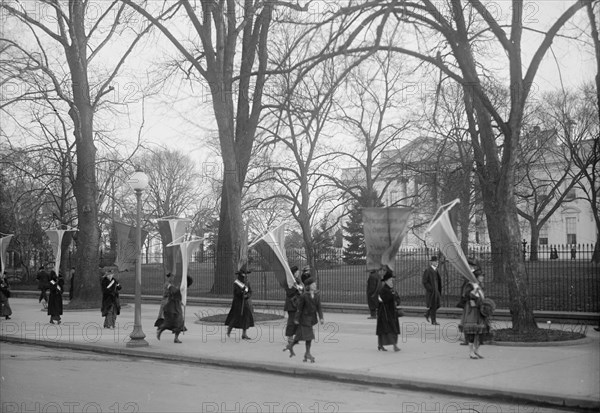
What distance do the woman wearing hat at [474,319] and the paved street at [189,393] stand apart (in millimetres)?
2974

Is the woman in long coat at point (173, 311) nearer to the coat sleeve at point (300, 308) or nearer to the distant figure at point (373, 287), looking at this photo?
the coat sleeve at point (300, 308)

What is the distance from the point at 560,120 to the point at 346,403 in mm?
31589

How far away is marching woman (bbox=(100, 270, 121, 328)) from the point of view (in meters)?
20.9

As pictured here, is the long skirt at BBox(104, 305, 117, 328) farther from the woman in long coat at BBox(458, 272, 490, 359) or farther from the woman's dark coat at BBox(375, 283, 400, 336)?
the woman in long coat at BBox(458, 272, 490, 359)

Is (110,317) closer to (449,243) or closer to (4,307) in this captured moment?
(4,307)

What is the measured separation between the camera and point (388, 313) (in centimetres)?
1498

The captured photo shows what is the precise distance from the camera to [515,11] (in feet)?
53.1

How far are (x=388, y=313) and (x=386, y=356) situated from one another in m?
0.95

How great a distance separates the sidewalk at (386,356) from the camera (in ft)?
35.7

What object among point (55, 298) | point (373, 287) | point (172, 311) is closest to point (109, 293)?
point (55, 298)

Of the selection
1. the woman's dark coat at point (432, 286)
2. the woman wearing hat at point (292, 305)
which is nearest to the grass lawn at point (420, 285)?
the woman's dark coat at point (432, 286)

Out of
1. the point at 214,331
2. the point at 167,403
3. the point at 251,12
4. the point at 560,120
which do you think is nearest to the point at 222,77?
the point at 251,12

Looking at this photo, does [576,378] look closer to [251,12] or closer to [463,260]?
[463,260]

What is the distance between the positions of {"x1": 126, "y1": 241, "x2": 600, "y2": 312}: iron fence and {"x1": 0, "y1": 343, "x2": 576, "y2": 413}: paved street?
28.9 feet
